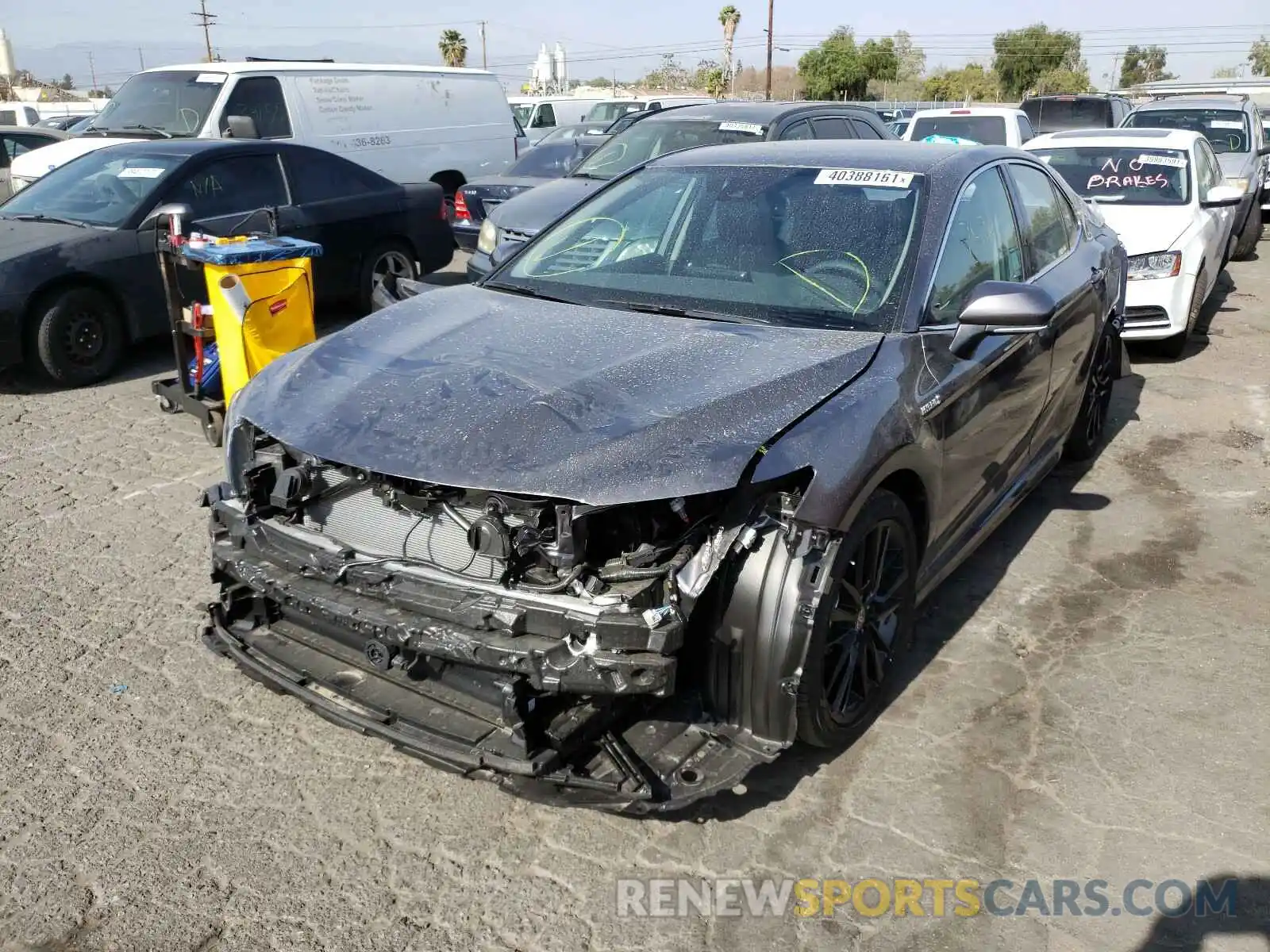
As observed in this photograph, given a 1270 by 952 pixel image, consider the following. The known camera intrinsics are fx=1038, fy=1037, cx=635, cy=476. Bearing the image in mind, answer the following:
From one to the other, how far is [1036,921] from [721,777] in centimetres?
87

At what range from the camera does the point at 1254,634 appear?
4.05 meters

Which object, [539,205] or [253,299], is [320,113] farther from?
[253,299]

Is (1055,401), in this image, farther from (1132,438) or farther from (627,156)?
(627,156)

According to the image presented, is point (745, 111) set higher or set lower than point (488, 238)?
higher

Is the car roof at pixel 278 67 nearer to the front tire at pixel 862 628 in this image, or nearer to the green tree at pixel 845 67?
the front tire at pixel 862 628

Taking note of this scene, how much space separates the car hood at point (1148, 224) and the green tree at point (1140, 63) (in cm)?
8028

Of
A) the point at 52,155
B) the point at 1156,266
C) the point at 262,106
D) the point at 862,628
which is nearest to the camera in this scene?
the point at 862,628

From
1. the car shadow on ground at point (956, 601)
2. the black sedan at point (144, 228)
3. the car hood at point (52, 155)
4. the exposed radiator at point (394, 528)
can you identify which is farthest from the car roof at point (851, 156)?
the car hood at point (52, 155)

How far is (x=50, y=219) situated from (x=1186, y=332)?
8.49m

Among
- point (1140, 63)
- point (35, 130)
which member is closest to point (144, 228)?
point (35, 130)

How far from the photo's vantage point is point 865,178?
3.90 meters

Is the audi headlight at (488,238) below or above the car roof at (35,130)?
below

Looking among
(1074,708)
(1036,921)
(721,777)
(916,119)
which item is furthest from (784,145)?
(916,119)

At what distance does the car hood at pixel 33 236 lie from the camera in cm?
680
